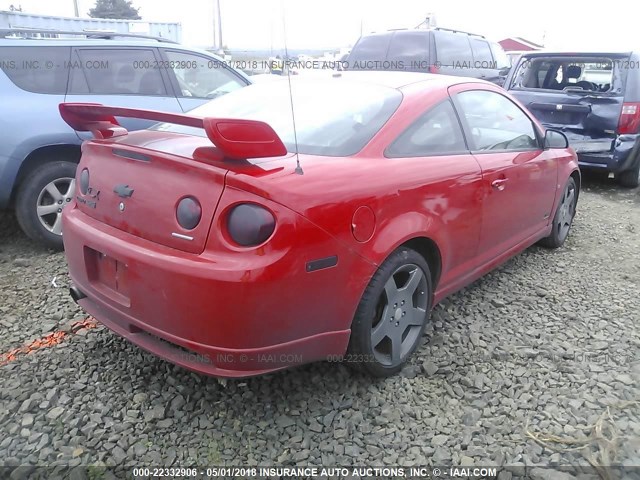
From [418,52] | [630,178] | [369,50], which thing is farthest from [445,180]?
[369,50]

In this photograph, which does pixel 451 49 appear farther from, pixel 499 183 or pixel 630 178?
pixel 499 183

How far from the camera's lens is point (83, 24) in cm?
1383

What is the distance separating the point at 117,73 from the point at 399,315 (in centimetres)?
349

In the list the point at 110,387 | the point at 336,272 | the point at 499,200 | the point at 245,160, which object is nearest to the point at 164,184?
the point at 245,160

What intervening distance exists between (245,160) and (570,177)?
3.31 m

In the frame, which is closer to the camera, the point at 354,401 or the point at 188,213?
the point at 188,213

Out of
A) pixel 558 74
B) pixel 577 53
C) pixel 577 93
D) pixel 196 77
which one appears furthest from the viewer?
pixel 558 74

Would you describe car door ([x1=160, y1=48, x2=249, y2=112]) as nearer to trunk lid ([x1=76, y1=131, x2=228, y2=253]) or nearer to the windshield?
the windshield

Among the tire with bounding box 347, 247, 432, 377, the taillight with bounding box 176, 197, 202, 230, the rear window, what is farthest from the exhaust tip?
the rear window

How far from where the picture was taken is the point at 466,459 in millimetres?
2197

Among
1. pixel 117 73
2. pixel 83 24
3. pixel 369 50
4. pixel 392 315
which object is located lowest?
pixel 392 315

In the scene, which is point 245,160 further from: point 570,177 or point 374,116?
point 570,177

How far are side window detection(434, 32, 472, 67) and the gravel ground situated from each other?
6.68 meters

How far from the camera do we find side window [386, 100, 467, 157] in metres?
2.65
